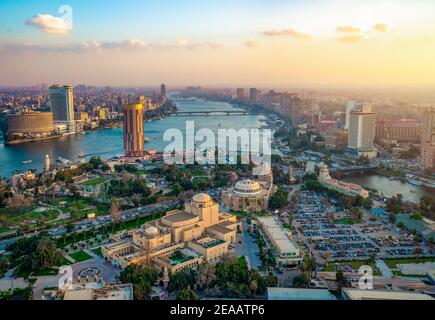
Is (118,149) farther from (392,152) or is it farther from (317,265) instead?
(317,265)

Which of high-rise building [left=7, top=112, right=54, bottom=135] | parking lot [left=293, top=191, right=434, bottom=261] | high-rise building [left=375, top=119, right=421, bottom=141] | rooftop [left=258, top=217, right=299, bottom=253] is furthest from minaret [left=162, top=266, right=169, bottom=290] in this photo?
high-rise building [left=7, top=112, right=54, bottom=135]

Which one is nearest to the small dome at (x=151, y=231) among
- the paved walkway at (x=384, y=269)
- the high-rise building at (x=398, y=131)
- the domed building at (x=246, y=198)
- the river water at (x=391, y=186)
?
the domed building at (x=246, y=198)

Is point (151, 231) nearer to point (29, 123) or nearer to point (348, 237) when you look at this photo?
point (348, 237)

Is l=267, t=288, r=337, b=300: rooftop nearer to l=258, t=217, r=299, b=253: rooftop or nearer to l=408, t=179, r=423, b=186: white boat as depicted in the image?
l=258, t=217, r=299, b=253: rooftop

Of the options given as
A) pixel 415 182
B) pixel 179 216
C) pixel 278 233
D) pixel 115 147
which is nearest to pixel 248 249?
pixel 278 233
